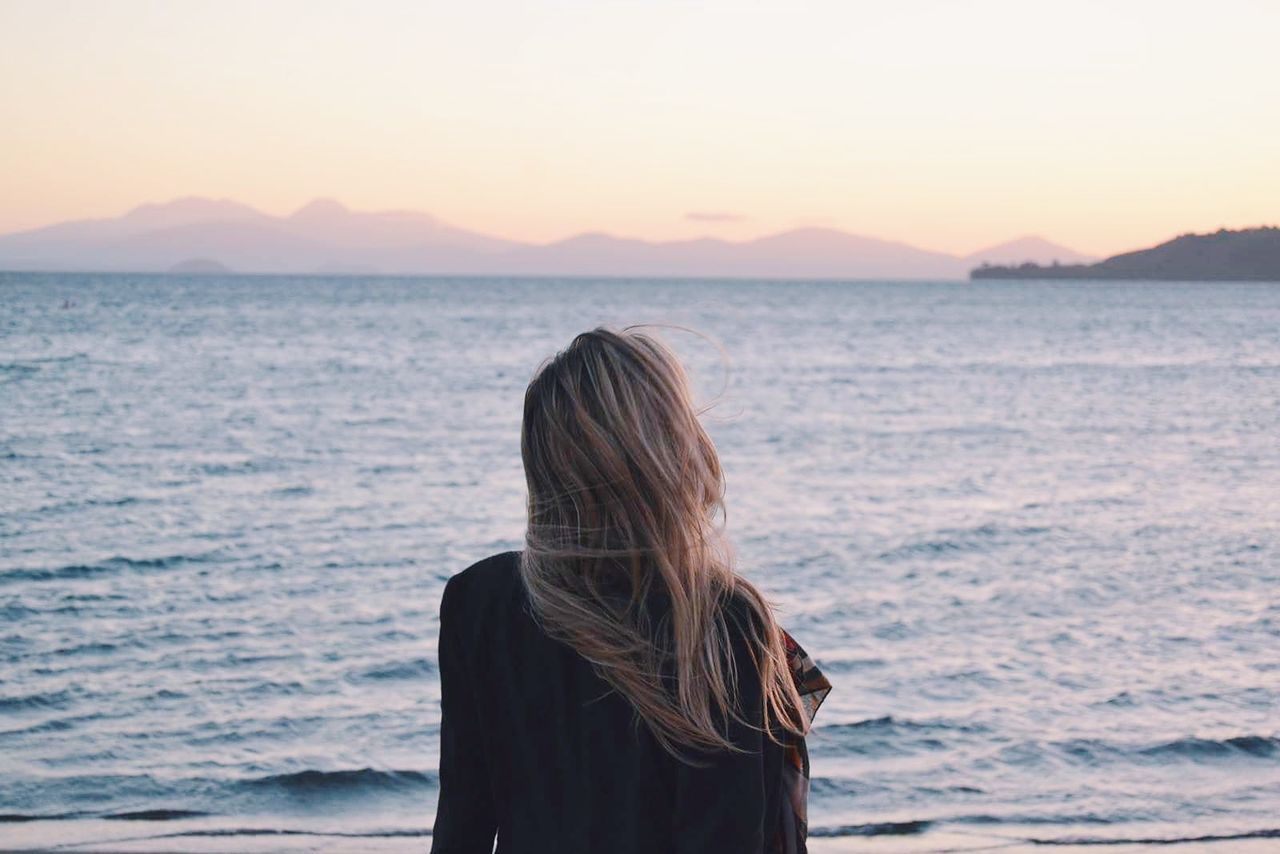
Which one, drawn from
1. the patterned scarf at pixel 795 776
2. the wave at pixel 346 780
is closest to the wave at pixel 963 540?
the wave at pixel 346 780

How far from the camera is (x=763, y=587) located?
33.8 ft

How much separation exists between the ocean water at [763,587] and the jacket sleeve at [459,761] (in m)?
0.62

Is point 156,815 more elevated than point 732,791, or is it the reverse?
point 732,791

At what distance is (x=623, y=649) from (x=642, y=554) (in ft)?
0.42

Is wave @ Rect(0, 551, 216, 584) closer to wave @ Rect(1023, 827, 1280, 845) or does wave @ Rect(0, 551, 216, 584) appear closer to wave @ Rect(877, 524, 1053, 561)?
wave @ Rect(877, 524, 1053, 561)

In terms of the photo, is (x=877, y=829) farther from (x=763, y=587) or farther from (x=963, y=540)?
(x=963, y=540)

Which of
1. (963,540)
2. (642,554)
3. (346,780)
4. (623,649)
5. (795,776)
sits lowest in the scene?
(346,780)

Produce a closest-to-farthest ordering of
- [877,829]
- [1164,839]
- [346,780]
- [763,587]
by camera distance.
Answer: [1164,839]
[877,829]
[346,780]
[763,587]

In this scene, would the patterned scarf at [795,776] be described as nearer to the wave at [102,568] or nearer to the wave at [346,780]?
the wave at [346,780]

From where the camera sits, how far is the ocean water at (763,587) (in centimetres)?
602

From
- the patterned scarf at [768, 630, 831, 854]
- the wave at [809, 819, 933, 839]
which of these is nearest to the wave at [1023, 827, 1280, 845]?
the wave at [809, 819, 933, 839]

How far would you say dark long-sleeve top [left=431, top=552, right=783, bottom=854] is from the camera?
5.17 ft

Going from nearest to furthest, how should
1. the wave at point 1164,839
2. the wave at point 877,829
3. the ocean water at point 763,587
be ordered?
the wave at point 1164,839
the wave at point 877,829
the ocean water at point 763,587

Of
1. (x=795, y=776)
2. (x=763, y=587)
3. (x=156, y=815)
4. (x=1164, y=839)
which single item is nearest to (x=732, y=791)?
(x=795, y=776)
